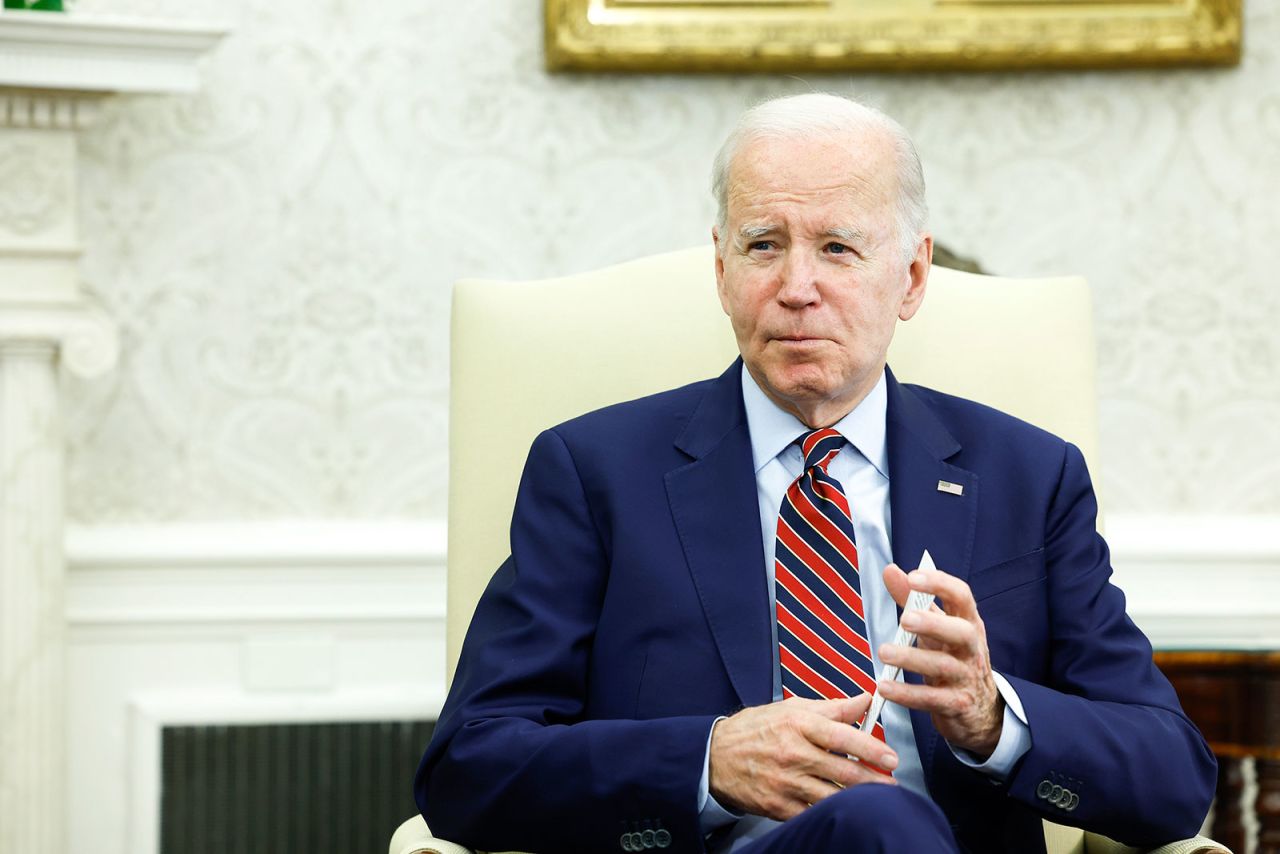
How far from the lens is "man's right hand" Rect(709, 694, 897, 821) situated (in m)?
1.39

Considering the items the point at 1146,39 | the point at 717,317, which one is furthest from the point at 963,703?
the point at 1146,39

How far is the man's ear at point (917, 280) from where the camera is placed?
5.70 ft

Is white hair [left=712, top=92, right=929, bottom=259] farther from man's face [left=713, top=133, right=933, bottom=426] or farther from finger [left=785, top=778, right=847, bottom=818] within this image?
finger [left=785, top=778, right=847, bottom=818]

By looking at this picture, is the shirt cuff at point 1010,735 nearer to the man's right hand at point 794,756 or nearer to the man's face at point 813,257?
the man's right hand at point 794,756

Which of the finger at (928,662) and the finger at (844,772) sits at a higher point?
the finger at (928,662)

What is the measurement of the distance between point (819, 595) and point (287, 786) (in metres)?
1.40

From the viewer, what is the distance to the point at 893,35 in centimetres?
263

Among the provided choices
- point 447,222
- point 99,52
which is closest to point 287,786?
point 447,222

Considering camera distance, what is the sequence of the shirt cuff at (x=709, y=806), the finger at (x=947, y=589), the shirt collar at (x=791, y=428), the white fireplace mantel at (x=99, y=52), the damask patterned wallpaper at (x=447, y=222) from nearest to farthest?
the finger at (x=947, y=589)
the shirt cuff at (x=709, y=806)
the shirt collar at (x=791, y=428)
the white fireplace mantel at (x=99, y=52)
the damask patterned wallpaper at (x=447, y=222)

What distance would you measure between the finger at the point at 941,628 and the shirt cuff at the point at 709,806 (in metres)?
0.24

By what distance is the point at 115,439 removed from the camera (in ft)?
8.51

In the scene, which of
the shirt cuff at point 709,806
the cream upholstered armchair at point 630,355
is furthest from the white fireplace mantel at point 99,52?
the shirt cuff at point 709,806

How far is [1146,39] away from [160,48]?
1.73 m

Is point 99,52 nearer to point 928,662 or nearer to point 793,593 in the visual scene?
point 793,593
